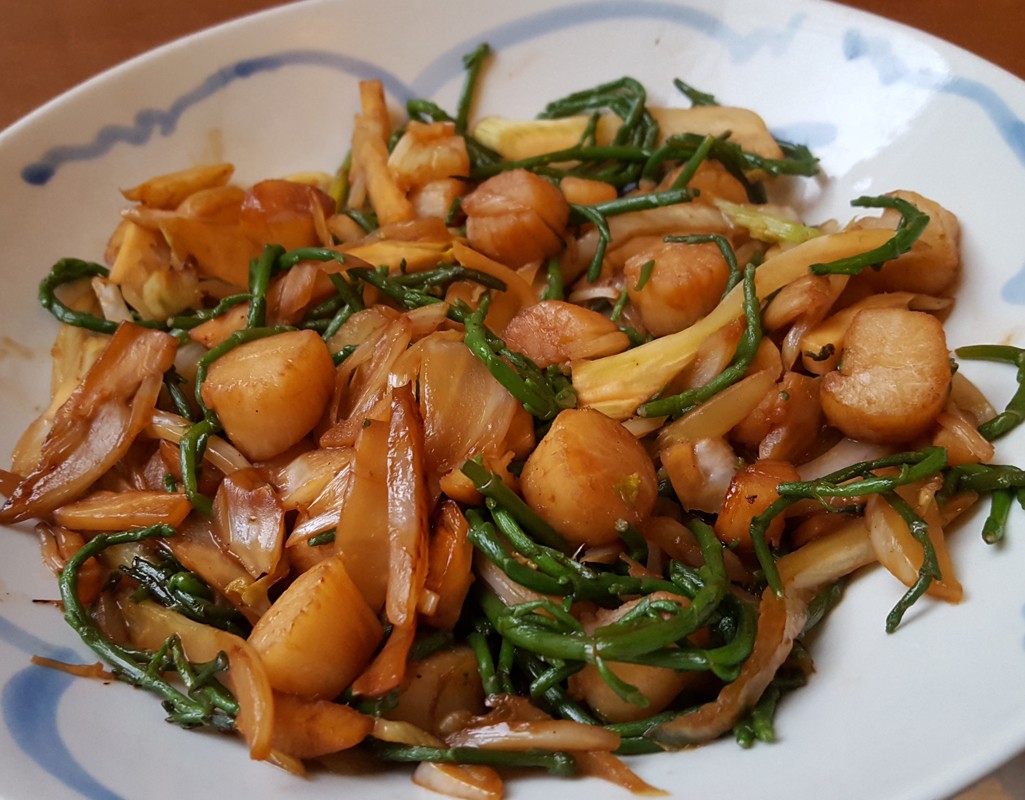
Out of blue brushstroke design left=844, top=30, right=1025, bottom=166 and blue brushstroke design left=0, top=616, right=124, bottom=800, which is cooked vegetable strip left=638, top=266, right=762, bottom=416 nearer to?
blue brushstroke design left=844, top=30, right=1025, bottom=166

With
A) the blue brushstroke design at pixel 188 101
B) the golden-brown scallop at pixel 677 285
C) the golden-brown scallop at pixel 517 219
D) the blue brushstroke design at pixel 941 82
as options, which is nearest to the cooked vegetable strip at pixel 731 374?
the golden-brown scallop at pixel 677 285

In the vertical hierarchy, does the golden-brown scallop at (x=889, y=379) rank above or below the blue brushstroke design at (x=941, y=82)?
below

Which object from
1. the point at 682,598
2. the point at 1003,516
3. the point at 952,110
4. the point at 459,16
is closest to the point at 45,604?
the point at 682,598

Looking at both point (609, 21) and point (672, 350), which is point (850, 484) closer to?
point (672, 350)

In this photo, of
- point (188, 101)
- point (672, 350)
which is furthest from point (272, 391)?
point (188, 101)

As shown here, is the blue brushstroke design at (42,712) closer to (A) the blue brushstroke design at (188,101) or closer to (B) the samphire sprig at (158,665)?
(B) the samphire sprig at (158,665)

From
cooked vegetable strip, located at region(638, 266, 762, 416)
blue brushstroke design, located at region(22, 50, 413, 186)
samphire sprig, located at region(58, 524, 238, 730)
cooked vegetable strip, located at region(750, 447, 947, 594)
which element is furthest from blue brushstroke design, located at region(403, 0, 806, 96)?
samphire sprig, located at region(58, 524, 238, 730)
